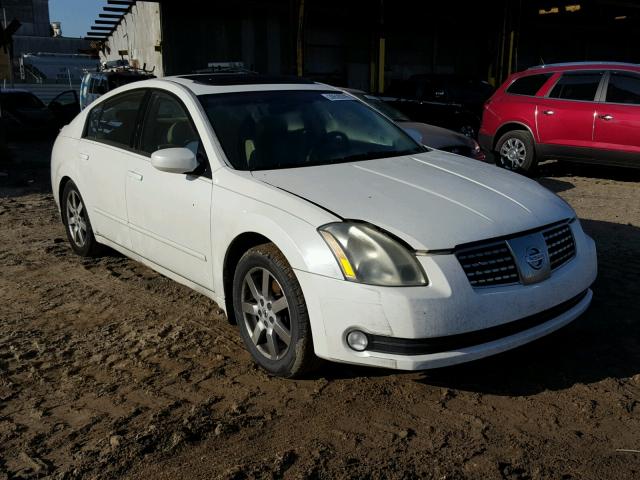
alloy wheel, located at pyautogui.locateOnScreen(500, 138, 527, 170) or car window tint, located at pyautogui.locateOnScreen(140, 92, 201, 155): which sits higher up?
car window tint, located at pyautogui.locateOnScreen(140, 92, 201, 155)

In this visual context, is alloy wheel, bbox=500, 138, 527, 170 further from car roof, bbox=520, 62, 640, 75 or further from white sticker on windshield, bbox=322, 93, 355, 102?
white sticker on windshield, bbox=322, 93, 355, 102

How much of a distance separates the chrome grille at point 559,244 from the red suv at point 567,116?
5651 millimetres

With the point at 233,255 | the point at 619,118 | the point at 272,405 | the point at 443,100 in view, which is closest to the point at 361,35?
the point at 443,100

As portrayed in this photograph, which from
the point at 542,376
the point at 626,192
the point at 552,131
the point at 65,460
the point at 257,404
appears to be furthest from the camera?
the point at 552,131

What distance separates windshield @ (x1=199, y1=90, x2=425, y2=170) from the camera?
383 centimetres

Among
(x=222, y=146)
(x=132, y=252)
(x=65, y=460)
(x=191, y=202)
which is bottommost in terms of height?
(x=65, y=460)

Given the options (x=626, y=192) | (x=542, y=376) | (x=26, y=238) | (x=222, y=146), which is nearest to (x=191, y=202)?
(x=222, y=146)

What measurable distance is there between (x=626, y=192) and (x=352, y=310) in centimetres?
656

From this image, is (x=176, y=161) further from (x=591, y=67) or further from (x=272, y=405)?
(x=591, y=67)

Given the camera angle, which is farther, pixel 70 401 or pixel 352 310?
pixel 70 401

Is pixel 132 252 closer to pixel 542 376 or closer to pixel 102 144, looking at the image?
pixel 102 144

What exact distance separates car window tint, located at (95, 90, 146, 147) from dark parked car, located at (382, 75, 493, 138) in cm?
766

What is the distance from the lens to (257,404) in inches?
122

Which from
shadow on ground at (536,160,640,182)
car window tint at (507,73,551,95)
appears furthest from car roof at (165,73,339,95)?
shadow on ground at (536,160,640,182)
